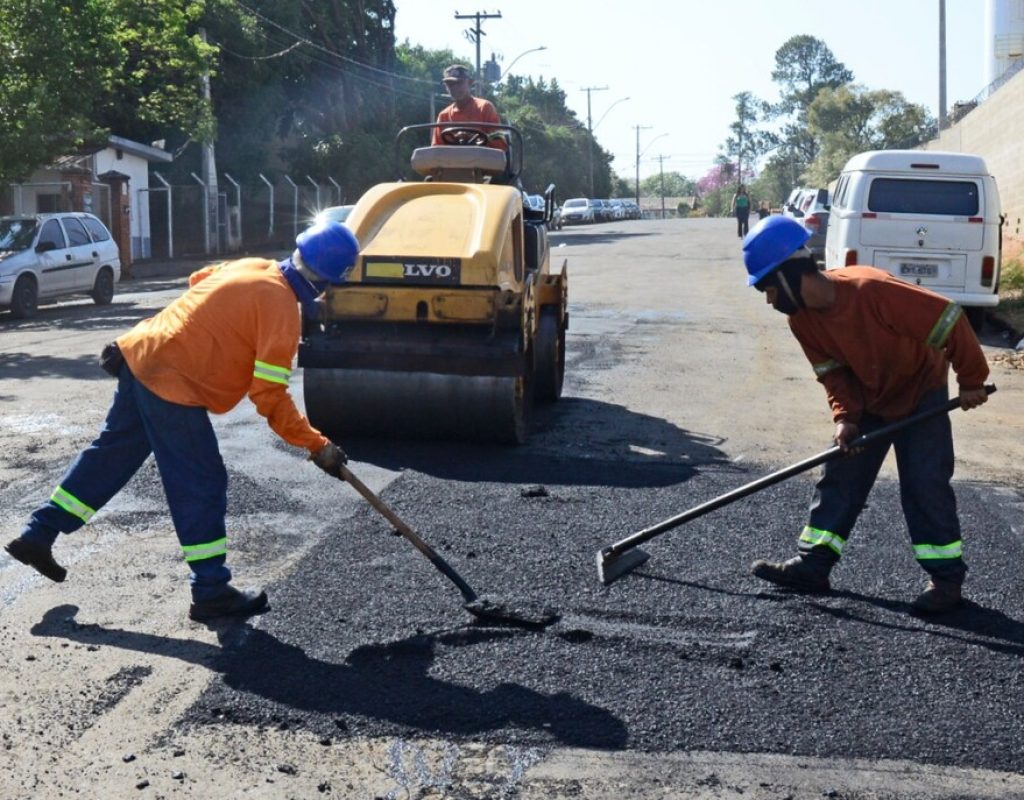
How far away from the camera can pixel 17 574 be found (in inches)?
236

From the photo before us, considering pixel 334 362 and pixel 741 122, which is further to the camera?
pixel 741 122

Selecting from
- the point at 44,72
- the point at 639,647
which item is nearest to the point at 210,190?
the point at 44,72

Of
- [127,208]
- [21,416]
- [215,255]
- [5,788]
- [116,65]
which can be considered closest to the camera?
[5,788]

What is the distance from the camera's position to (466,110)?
10422mm

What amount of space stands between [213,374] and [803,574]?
2.60 metres

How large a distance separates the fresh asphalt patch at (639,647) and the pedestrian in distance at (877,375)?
0.86 feet

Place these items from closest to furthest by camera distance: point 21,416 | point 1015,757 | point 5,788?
point 5,788 → point 1015,757 → point 21,416

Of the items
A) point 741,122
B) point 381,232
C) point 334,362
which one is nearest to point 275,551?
point 334,362

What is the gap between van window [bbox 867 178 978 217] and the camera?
16094mm

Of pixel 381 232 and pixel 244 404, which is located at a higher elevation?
pixel 381 232

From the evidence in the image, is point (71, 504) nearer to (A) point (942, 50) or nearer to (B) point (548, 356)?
(B) point (548, 356)

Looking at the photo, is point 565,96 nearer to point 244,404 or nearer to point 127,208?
point 127,208

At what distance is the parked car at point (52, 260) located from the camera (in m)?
19.2

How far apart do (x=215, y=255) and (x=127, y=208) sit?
4788 mm
